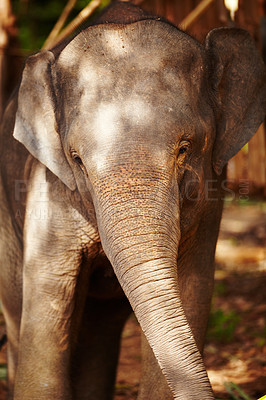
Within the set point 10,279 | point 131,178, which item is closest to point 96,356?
point 10,279

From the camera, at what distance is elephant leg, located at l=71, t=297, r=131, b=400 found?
4508mm

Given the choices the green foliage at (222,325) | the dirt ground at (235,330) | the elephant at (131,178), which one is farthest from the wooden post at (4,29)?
the elephant at (131,178)

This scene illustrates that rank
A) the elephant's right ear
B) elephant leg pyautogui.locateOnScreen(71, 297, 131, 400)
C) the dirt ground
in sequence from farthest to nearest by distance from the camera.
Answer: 1. the dirt ground
2. elephant leg pyautogui.locateOnScreen(71, 297, 131, 400)
3. the elephant's right ear

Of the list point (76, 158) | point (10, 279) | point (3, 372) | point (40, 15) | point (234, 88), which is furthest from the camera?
point (40, 15)

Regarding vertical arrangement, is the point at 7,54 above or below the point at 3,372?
above

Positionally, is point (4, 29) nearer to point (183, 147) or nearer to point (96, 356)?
point (96, 356)

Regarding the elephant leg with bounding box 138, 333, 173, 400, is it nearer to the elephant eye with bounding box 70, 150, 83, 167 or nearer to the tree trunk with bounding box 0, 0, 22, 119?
the elephant eye with bounding box 70, 150, 83, 167

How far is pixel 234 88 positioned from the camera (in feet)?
11.6

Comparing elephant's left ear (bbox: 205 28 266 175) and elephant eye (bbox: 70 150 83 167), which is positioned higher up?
elephant's left ear (bbox: 205 28 266 175)

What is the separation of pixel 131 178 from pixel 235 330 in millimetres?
3546

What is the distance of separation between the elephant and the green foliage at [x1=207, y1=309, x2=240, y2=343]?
2144 millimetres

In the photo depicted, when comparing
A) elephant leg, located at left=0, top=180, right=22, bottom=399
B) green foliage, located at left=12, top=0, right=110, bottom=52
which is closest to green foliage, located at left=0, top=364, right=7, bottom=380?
elephant leg, located at left=0, top=180, right=22, bottom=399

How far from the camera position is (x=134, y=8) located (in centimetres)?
369

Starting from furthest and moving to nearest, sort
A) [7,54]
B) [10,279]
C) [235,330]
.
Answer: [7,54] → [235,330] → [10,279]
